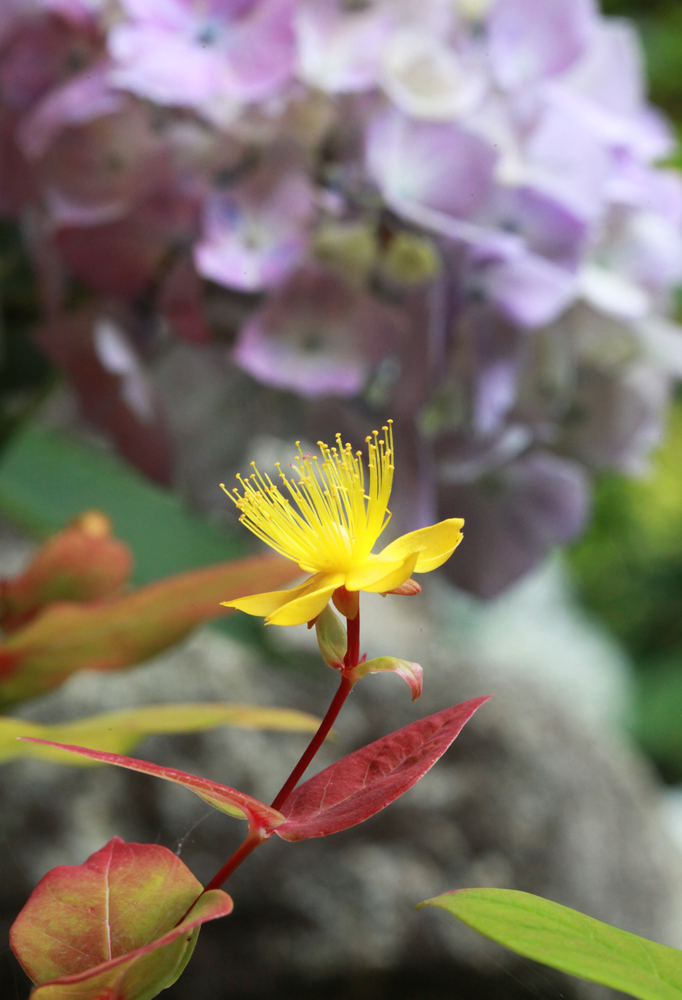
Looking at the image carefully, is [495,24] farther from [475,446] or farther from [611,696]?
[611,696]

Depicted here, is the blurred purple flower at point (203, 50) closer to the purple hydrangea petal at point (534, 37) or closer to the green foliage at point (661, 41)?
the purple hydrangea petal at point (534, 37)

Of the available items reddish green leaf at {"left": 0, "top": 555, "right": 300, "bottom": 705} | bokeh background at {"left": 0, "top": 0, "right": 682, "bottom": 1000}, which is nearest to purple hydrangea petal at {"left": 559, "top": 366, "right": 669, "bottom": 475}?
bokeh background at {"left": 0, "top": 0, "right": 682, "bottom": 1000}

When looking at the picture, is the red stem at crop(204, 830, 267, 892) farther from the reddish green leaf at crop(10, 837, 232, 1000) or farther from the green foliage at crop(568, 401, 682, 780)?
the green foliage at crop(568, 401, 682, 780)

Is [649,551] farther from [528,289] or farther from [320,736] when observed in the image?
[320,736]

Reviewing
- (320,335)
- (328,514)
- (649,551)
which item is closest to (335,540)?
(328,514)

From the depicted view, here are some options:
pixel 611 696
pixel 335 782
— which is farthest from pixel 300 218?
pixel 611 696

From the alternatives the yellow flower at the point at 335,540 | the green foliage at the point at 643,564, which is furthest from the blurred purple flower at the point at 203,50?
the green foliage at the point at 643,564
